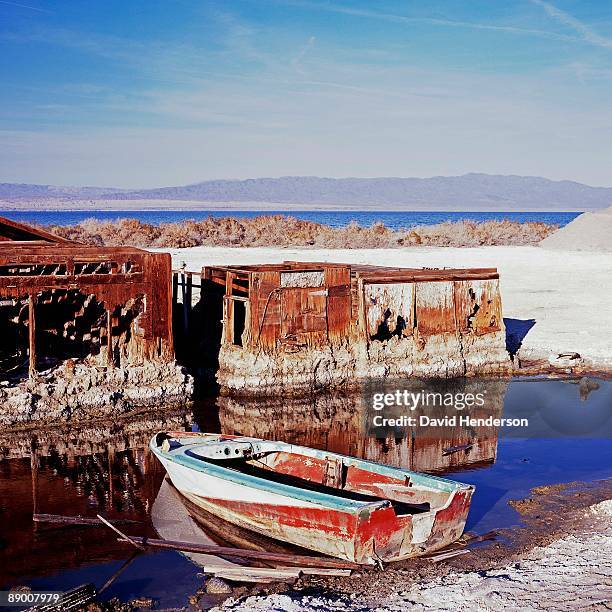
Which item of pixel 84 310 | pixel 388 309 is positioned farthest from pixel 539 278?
pixel 84 310

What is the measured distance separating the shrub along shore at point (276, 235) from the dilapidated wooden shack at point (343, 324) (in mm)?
22335

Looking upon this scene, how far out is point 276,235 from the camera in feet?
142

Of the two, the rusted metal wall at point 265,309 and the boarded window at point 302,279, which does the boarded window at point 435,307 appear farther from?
the rusted metal wall at point 265,309

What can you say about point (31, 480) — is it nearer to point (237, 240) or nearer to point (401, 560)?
point (401, 560)

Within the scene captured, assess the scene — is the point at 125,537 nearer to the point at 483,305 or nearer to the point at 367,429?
the point at 367,429

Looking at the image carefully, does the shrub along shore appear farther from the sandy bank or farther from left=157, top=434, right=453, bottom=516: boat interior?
the sandy bank

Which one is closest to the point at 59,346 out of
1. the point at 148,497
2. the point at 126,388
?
the point at 126,388

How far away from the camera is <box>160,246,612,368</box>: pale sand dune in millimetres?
18734

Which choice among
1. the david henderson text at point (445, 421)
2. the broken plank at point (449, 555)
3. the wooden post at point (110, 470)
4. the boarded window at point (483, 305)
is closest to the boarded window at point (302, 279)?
the david henderson text at point (445, 421)

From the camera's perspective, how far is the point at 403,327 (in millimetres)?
16703

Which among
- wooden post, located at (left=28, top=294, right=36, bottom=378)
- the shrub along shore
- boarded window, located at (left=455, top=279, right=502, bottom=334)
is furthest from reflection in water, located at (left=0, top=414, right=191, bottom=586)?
the shrub along shore

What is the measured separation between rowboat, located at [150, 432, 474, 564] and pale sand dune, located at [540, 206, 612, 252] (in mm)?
30808

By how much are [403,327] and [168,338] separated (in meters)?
5.19

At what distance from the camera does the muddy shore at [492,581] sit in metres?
7.04
